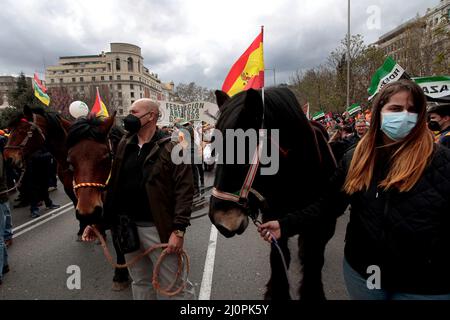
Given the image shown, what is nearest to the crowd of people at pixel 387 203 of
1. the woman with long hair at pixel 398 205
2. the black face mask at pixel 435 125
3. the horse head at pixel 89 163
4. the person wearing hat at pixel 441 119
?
the woman with long hair at pixel 398 205

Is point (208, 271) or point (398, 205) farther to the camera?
point (208, 271)

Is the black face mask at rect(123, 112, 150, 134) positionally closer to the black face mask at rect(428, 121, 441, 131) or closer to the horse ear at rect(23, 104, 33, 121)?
the horse ear at rect(23, 104, 33, 121)

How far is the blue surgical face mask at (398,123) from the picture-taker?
155 centimetres

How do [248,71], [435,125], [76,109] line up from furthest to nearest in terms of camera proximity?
[76,109]
[435,125]
[248,71]

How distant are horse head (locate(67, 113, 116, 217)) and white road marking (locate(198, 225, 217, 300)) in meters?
1.75

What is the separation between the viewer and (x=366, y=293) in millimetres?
1692

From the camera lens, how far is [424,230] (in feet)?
4.66

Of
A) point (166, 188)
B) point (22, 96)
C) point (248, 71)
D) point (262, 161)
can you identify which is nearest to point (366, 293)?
point (262, 161)

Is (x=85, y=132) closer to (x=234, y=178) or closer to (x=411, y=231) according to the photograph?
(x=234, y=178)

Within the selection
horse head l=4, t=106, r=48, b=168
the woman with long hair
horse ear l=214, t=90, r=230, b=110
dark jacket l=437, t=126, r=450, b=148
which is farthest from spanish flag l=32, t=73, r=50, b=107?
dark jacket l=437, t=126, r=450, b=148

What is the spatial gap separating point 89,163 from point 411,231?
8.73 ft
